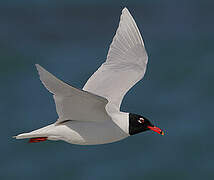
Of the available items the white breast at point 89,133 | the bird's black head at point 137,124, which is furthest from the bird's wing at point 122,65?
the white breast at point 89,133

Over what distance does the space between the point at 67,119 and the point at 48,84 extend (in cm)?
115

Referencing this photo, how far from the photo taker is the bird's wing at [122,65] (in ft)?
27.8

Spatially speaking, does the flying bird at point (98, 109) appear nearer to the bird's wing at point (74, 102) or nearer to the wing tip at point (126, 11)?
the bird's wing at point (74, 102)

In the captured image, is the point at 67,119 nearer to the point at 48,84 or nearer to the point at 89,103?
the point at 89,103

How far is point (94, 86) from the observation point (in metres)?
8.52

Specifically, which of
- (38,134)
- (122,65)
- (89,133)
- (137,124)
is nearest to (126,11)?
(122,65)

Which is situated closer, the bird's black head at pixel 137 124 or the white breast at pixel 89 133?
the white breast at pixel 89 133

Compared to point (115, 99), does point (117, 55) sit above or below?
above

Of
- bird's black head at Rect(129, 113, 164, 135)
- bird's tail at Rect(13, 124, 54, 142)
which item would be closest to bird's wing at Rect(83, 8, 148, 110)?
bird's black head at Rect(129, 113, 164, 135)

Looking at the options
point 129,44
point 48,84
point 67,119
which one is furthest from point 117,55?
point 48,84

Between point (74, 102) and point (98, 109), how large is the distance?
0.36 metres

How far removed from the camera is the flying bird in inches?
274

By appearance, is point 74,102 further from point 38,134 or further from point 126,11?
point 126,11

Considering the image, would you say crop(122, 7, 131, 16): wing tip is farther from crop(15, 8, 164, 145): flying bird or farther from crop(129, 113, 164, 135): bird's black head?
crop(129, 113, 164, 135): bird's black head
